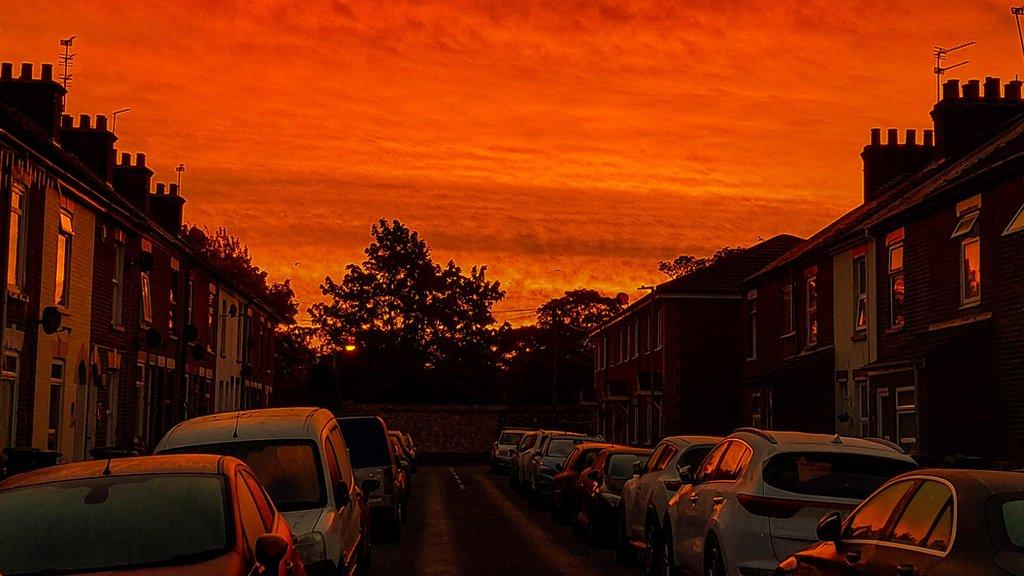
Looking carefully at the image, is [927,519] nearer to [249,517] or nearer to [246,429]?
[249,517]

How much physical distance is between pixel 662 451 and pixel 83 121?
20.5 metres

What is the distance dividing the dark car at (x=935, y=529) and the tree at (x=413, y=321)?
3321 inches

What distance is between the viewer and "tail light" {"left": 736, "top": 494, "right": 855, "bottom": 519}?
11586mm

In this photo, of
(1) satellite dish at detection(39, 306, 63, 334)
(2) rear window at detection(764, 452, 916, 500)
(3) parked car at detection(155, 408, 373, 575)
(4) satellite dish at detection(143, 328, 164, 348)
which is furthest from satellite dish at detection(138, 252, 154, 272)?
(2) rear window at detection(764, 452, 916, 500)

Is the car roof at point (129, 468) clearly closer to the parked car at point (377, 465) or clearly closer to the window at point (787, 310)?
the parked car at point (377, 465)

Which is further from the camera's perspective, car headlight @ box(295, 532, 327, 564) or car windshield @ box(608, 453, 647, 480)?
car windshield @ box(608, 453, 647, 480)

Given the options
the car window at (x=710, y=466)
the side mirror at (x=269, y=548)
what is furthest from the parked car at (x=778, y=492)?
the side mirror at (x=269, y=548)

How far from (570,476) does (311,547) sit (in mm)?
15017

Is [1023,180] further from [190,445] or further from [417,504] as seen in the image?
[417,504]

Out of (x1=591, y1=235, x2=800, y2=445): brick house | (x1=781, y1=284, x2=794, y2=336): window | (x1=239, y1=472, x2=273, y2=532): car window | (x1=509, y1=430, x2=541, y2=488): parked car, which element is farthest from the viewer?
(x1=591, y1=235, x2=800, y2=445): brick house

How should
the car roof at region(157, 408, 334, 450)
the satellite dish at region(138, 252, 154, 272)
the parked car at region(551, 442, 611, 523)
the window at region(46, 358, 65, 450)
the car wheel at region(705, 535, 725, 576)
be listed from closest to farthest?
1. the car roof at region(157, 408, 334, 450)
2. the car wheel at region(705, 535, 725, 576)
3. the parked car at region(551, 442, 611, 523)
4. the window at region(46, 358, 65, 450)
5. the satellite dish at region(138, 252, 154, 272)

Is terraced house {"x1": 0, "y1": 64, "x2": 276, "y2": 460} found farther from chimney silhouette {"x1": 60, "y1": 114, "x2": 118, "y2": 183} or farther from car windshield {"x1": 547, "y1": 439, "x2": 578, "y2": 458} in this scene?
car windshield {"x1": 547, "y1": 439, "x2": 578, "y2": 458}

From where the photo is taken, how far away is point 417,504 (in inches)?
1289

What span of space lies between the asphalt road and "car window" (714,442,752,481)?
152 inches
